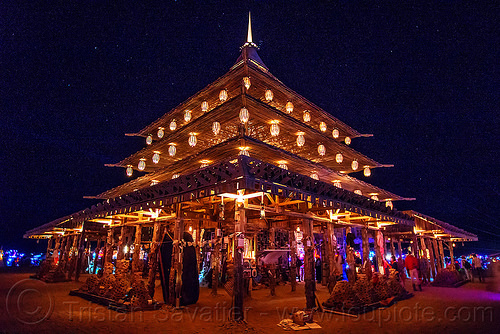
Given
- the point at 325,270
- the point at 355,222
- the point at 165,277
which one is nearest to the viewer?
the point at 165,277

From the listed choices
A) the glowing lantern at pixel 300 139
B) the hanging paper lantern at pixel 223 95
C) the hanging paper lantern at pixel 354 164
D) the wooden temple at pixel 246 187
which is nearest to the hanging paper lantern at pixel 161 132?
the wooden temple at pixel 246 187

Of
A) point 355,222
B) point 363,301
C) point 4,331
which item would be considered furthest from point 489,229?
point 4,331

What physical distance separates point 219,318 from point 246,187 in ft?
16.5

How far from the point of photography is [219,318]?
338 inches

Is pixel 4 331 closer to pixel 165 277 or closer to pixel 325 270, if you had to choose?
pixel 165 277

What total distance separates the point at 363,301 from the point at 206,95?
1298 centimetres

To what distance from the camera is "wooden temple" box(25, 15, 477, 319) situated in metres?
8.40

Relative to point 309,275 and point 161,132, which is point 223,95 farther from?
point 309,275

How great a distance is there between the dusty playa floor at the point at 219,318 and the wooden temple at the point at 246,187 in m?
1.08

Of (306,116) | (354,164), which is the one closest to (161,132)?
(306,116)

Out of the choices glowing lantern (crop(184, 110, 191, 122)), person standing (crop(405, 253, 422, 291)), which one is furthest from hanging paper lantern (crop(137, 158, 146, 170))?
person standing (crop(405, 253, 422, 291))

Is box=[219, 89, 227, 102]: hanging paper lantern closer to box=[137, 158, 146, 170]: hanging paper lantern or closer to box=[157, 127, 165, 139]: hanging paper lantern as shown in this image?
box=[157, 127, 165, 139]: hanging paper lantern

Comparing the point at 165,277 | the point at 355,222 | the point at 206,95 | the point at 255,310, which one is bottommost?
the point at 255,310

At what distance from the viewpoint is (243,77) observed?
13.6m
